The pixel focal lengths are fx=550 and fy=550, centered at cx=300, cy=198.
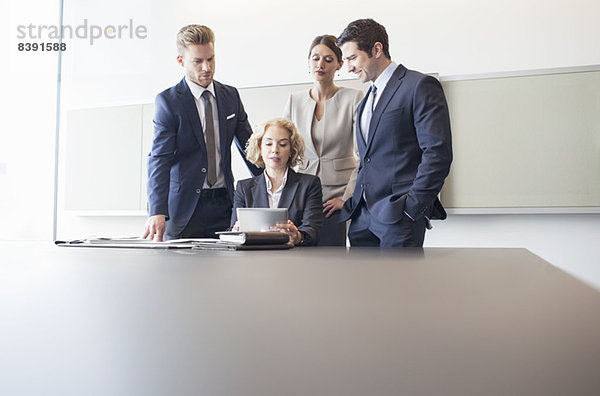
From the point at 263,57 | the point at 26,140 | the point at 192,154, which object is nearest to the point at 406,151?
the point at 192,154

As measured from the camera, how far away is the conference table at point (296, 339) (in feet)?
0.56

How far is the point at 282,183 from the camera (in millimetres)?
2141

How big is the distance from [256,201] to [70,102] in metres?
2.95

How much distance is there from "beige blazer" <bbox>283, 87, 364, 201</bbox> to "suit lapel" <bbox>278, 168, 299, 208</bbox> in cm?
22

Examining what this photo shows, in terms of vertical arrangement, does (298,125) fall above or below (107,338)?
above

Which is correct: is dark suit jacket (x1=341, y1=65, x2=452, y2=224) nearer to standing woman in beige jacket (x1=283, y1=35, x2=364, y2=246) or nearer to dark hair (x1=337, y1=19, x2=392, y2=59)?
dark hair (x1=337, y1=19, x2=392, y2=59)

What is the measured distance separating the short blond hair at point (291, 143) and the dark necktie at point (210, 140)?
0.20m

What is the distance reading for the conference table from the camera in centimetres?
17

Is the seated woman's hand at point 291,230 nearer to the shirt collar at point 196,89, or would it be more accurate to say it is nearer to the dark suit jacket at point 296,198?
the dark suit jacket at point 296,198

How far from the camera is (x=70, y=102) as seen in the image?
439 cm

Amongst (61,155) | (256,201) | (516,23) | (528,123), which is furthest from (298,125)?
(61,155)

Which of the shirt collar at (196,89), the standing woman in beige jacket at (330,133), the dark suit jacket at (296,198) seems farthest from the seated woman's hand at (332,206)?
the shirt collar at (196,89)

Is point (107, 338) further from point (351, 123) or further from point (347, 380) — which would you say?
point (351, 123)

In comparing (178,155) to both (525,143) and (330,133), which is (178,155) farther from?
(525,143)
